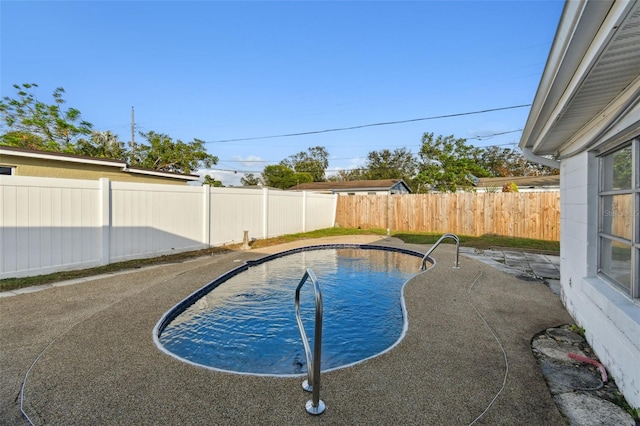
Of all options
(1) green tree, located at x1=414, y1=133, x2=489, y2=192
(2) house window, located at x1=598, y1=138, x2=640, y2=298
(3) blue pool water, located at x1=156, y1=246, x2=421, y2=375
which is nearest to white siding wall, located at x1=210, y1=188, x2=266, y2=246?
(3) blue pool water, located at x1=156, y1=246, x2=421, y2=375

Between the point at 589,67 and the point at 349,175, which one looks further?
the point at 349,175

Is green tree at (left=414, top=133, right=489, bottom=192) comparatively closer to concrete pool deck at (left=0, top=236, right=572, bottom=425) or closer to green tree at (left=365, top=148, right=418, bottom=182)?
green tree at (left=365, top=148, right=418, bottom=182)

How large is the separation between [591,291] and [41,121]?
88.9ft

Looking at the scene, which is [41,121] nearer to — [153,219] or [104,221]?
[153,219]

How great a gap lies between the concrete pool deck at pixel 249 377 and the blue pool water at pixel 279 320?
1.75ft

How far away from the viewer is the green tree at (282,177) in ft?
147

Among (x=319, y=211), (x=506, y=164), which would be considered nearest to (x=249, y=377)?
(x=319, y=211)

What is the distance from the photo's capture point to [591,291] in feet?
11.5

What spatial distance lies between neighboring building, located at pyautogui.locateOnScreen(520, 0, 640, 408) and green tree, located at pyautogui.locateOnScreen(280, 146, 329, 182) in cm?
4538

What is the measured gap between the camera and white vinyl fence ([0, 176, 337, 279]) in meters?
5.71

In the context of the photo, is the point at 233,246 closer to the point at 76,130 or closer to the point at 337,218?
the point at 337,218

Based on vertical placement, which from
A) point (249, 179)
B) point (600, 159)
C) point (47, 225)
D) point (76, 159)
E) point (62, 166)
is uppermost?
point (249, 179)

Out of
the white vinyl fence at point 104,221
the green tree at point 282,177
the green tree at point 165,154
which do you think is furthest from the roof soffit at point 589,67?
the green tree at point 282,177

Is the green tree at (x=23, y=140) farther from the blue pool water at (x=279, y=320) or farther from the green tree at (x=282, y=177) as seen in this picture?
the green tree at (x=282, y=177)
